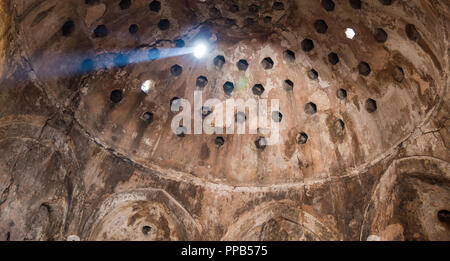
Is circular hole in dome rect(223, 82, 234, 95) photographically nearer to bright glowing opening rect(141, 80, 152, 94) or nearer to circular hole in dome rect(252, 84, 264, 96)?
circular hole in dome rect(252, 84, 264, 96)

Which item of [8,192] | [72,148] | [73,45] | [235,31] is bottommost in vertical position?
[8,192]

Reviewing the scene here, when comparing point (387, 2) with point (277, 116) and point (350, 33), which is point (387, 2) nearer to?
point (350, 33)

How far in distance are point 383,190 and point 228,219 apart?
2.83 metres

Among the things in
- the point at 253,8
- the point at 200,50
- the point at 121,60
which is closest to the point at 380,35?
the point at 253,8

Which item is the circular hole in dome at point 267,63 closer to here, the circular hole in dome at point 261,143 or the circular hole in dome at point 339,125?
the circular hole in dome at point 261,143

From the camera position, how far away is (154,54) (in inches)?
347

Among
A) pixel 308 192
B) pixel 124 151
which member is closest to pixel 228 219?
pixel 308 192

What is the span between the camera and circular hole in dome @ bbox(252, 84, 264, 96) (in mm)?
9205

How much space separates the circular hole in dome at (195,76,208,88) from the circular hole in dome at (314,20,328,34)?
7.80 ft

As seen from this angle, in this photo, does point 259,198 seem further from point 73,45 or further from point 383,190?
point 73,45

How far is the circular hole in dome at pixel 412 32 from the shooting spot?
23.7 feet

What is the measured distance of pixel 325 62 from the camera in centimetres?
873

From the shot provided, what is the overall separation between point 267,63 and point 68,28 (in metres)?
3.72

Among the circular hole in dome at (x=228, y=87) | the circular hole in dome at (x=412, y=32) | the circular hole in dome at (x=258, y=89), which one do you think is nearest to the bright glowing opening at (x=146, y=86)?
the circular hole in dome at (x=228, y=87)
